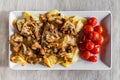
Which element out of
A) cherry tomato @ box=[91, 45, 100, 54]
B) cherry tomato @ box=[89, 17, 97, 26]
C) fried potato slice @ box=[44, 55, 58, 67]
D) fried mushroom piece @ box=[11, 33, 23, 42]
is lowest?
fried potato slice @ box=[44, 55, 58, 67]

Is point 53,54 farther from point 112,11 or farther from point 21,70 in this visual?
point 112,11

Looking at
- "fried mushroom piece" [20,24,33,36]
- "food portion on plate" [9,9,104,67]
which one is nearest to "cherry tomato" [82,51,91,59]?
"food portion on plate" [9,9,104,67]

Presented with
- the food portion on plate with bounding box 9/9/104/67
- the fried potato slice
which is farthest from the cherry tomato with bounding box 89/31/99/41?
the fried potato slice

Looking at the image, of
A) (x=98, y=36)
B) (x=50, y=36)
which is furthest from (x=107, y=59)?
(x=50, y=36)

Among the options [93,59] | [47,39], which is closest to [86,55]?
[93,59]

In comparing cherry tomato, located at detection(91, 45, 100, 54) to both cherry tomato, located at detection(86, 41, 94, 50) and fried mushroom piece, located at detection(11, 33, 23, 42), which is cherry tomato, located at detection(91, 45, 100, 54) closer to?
cherry tomato, located at detection(86, 41, 94, 50)

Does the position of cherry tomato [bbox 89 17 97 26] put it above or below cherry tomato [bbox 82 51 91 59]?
above
